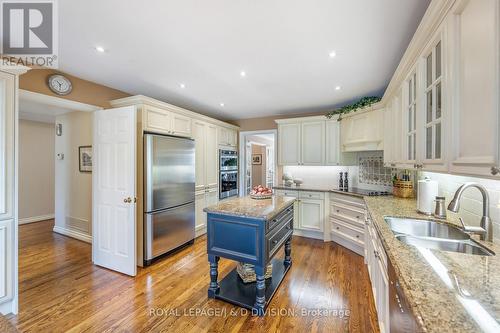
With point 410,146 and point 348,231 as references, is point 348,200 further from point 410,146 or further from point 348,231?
point 410,146

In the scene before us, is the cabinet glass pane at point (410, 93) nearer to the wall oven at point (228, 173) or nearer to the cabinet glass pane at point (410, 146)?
the cabinet glass pane at point (410, 146)

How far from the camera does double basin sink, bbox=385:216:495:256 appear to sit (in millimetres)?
1311

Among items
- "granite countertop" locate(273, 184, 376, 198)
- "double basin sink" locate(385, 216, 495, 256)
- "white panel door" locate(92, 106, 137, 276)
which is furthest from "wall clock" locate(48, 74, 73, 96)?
"double basin sink" locate(385, 216, 495, 256)

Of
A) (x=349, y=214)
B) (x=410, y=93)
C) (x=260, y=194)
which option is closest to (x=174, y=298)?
(x=260, y=194)

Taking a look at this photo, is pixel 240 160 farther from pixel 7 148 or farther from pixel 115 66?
pixel 7 148

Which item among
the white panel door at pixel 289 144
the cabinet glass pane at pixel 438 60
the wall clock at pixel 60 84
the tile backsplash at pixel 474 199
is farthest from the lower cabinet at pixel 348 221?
the wall clock at pixel 60 84

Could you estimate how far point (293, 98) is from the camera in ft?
12.0

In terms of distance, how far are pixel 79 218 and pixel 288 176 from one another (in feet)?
13.2

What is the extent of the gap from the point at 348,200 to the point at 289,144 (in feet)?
5.20

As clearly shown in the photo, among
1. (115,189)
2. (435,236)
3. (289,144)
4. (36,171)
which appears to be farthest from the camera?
(36,171)

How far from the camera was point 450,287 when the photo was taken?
87 cm

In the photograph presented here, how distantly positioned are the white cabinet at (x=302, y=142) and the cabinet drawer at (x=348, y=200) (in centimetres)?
70

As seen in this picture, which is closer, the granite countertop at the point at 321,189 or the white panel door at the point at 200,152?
the granite countertop at the point at 321,189

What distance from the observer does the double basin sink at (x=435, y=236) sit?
131 centimetres
